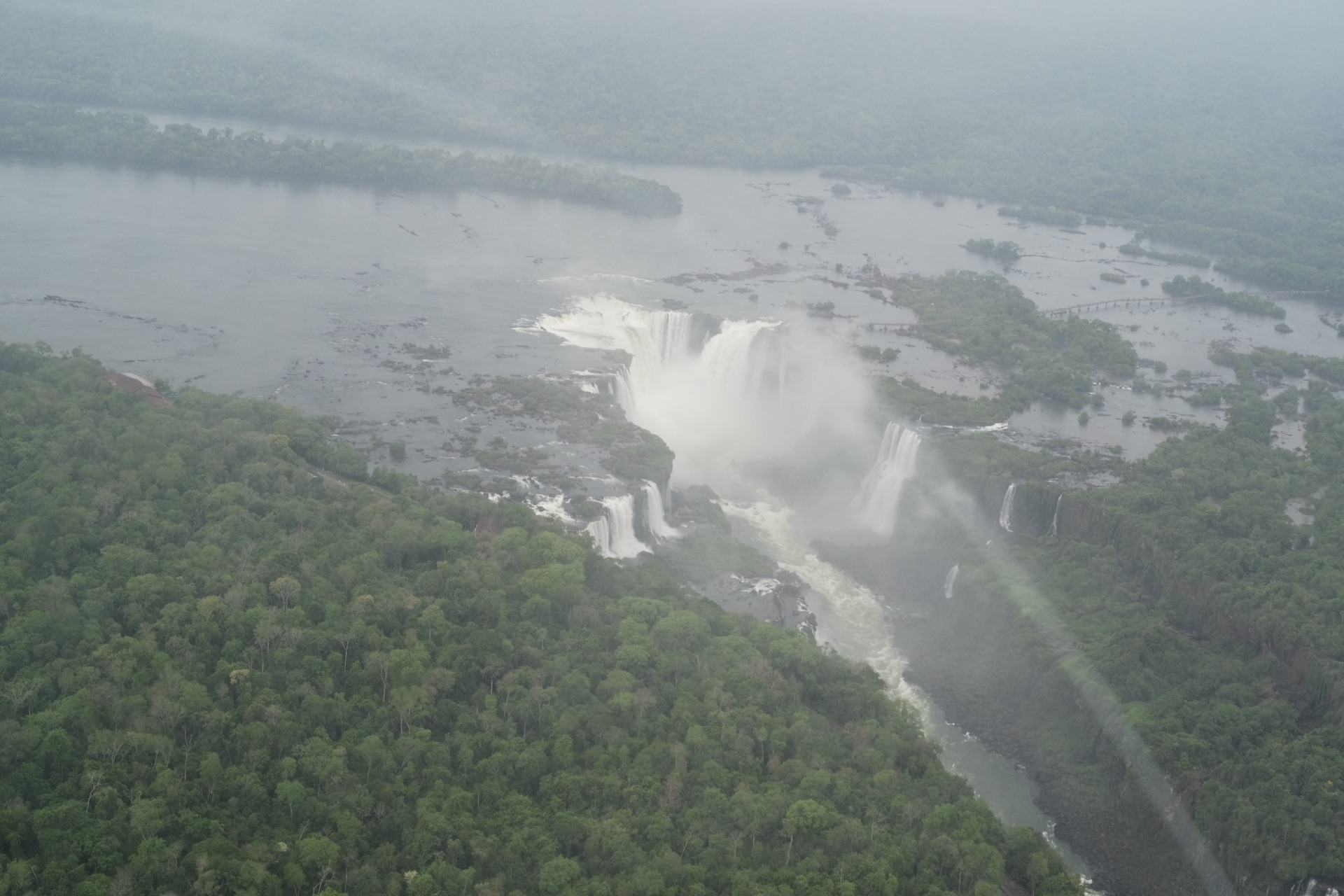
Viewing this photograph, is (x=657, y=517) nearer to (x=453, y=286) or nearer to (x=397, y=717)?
(x=397, y=717)

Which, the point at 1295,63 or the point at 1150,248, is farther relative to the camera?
the point at 1295,63

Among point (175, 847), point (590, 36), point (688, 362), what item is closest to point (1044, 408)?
point (688, 362)

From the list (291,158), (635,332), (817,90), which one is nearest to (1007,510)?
(635,332)

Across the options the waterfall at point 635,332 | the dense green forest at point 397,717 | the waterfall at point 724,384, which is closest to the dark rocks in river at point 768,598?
the dense green forest at point 397,717

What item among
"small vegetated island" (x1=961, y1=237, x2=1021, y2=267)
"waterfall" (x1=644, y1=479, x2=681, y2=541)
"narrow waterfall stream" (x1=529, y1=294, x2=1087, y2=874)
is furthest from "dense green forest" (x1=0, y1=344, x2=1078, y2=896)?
"small vegetated island" (x1=961, y1=237, x2=1021, y2=267)

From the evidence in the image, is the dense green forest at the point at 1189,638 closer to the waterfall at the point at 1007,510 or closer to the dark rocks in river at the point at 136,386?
the waterfall at the point at 1007,510

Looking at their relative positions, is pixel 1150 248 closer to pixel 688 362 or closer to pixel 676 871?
pixel 688 362
